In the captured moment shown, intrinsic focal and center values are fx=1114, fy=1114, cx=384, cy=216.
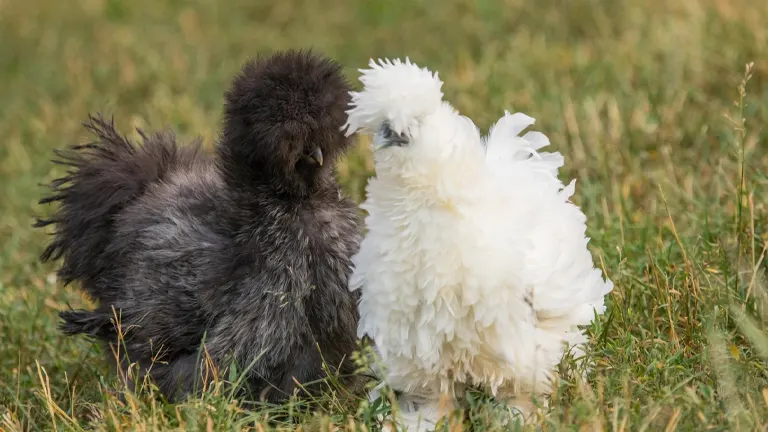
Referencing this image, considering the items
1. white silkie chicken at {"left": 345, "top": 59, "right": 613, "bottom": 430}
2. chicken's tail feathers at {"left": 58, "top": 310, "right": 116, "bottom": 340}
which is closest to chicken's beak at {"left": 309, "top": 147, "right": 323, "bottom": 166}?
white silkie chicken at {"left": 345, "top": 59, "right": 613, "bottom": 430}

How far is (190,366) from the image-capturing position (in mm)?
4582

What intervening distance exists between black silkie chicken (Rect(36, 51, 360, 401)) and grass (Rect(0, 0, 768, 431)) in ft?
0.86

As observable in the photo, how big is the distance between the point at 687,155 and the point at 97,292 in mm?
3473

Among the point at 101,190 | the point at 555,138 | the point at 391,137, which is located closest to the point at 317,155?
the point at 391,137

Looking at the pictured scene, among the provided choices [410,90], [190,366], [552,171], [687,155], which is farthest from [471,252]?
[687,155]

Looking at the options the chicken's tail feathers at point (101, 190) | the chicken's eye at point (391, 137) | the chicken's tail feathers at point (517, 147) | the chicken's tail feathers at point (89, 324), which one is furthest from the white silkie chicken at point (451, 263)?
the chicken's tail feathers at point (101, 190)

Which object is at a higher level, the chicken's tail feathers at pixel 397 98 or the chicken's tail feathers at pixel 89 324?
the chicken's tail feathers at pixel 397 98

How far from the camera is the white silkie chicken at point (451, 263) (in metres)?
3.67

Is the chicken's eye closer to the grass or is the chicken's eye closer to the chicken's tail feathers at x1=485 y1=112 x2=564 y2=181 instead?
the chicken's tail feathers at x1=485 y1=112 x2=564 y2=181

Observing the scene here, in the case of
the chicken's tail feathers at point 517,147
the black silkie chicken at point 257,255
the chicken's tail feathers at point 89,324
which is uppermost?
the chicken's tail feathers at point 517,147

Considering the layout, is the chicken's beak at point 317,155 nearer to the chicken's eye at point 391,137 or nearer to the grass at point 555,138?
the chicken's eye at point 391,137

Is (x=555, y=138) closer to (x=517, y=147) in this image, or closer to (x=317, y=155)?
(x=517, y=147)

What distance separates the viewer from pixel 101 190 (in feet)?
16.8

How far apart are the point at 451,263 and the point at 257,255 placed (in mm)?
1083
